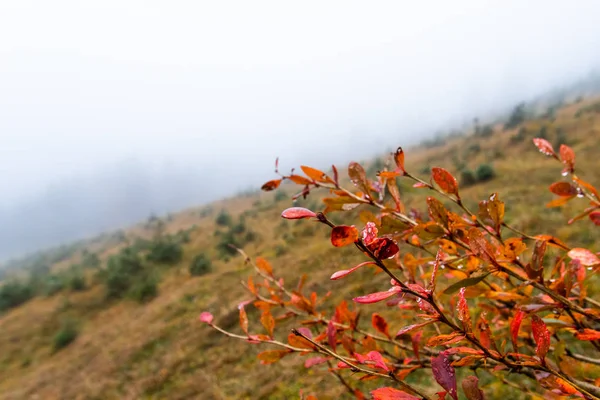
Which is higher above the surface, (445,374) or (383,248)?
(383,248)

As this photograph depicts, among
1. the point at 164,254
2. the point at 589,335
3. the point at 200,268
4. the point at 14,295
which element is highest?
the point at 589,335

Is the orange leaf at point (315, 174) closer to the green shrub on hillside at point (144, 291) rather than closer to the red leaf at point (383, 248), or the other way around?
the red leaf at point (383, 248)

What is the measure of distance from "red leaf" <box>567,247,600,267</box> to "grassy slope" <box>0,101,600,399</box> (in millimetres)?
2808

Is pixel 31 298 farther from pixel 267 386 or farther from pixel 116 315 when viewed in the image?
pixel 267 386

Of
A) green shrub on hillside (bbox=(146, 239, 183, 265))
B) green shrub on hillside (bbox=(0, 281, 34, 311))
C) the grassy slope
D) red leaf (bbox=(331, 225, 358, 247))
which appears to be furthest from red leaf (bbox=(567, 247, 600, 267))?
green shrub on hillside (bbox=(0, 281, 34, 311))

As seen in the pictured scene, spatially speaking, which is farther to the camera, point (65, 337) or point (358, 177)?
point (65, 337)

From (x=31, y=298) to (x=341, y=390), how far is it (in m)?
13.5

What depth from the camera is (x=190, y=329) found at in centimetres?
554

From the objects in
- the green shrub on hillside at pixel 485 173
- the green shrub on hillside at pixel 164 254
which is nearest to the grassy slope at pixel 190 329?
the green shrub on hillside at pixel 485 173

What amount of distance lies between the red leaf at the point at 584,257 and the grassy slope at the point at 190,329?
281 cm

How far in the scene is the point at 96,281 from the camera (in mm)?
11227

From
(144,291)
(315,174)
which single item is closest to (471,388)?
(315,174)

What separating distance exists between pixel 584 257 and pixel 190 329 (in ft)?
19.4

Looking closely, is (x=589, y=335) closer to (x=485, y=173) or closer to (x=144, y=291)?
(x=485, y=173)
